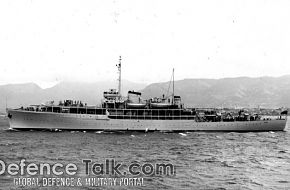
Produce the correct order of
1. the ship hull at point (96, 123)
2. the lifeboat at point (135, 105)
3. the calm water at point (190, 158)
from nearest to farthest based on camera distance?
the calm water at point (190, 158)
the ship hull at point (96, 123)
the lifeboat at point (135, 105)

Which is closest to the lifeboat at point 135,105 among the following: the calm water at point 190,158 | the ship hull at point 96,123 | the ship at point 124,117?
the ship at point 124,117

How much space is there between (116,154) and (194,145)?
13954mm

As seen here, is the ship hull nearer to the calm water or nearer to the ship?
the ship

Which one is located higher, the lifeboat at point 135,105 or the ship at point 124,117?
the lifeboat at point 135,105

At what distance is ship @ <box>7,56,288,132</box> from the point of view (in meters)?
60.7

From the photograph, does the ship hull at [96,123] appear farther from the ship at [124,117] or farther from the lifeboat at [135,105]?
the lifeboat at [135,105]

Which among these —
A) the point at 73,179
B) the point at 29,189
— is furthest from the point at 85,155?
the point at 29,189

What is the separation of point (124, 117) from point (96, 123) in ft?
18.8

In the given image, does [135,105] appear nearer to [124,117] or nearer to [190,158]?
[124,117]

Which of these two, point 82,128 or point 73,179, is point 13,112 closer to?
point 82,128

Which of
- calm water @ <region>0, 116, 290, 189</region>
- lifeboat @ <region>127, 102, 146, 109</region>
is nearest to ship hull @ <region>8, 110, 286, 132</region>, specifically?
lifeboat @ <region>127, 102, 146, 109</region>

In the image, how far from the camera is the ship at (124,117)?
60688 mm

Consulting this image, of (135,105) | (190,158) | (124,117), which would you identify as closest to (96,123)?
(124,117)

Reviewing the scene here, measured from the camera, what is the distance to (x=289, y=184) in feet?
77.9
